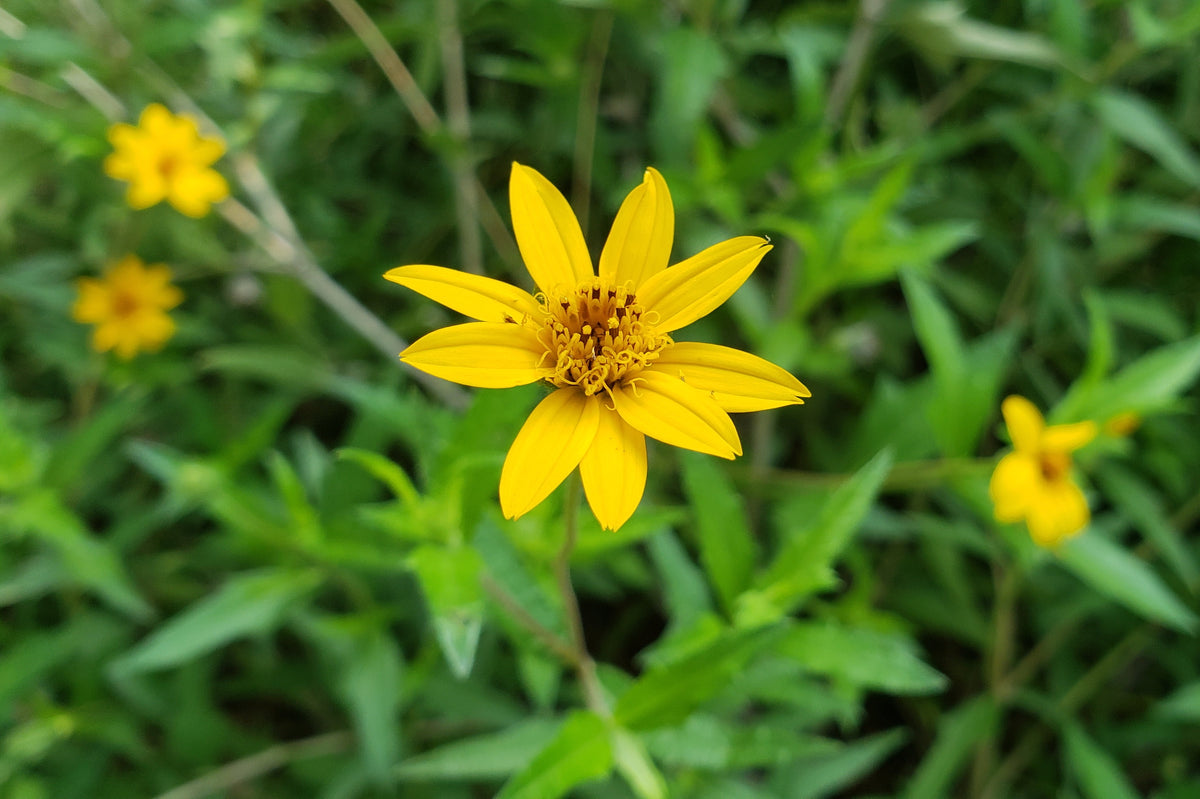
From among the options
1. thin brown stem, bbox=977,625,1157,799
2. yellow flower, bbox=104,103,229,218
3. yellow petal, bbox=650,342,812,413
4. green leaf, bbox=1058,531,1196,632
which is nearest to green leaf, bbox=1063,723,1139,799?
thin brown stem, bbox=977,625,1157,799

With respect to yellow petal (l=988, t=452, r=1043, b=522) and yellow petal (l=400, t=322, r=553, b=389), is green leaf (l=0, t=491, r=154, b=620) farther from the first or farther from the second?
yellow petal (l=988, t=452, r=1043, b=522)

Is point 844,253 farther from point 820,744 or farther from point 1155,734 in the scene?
point 1155,734

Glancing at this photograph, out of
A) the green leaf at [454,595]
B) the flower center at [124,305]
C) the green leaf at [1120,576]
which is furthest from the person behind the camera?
the flower center at [124,305]

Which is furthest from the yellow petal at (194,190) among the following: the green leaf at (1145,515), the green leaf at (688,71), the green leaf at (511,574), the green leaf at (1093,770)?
the green leaf at (1093,770)

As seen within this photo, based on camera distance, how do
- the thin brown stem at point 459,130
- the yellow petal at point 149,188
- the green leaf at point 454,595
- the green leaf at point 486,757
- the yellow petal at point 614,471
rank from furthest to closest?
the thin brown stem at point 459,130, the yellow petal at point 149,188, the green leaf at point 486,757, the green leaf at point 454,595, the yellow petal at point 614,471

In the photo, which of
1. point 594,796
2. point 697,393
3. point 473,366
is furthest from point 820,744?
point 473,366

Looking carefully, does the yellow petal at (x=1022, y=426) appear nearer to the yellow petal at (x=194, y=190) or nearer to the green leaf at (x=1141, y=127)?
the green leaf at (x=1141, y=127)

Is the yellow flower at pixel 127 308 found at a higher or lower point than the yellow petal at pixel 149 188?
higher
